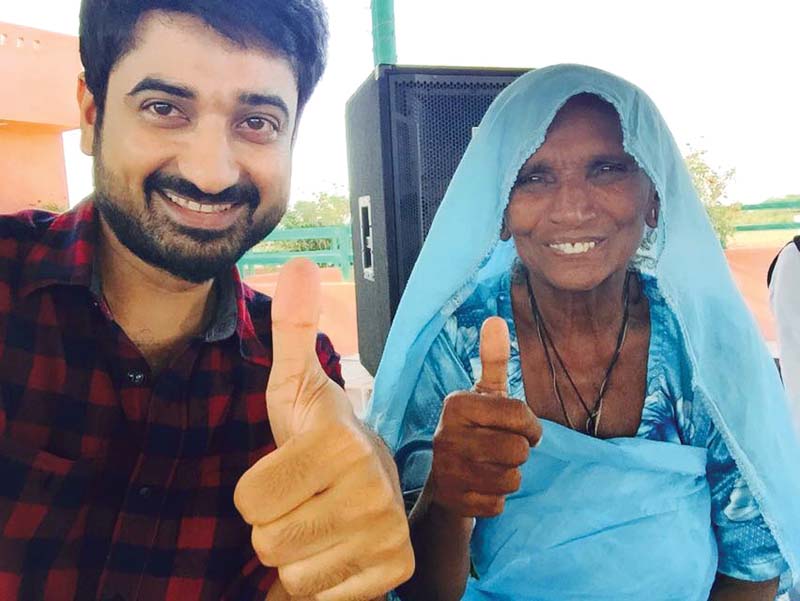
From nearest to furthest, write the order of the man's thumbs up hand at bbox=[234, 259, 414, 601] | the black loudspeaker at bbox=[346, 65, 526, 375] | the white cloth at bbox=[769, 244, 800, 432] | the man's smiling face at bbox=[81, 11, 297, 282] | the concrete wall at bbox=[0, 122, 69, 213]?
the man's thumbs up hand at bbox=[234, 259, 414, 601]
the man's smiling face at bbox=[81, 11, 297, 282]
the concrete wall at bbox=[0, 122, 69, 213]
the black loudspeaker at bbox=[346, 65, 526, 375]
the white cloth at bbox=[769, 244, 800, 432]

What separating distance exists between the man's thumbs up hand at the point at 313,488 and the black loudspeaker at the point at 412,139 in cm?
57

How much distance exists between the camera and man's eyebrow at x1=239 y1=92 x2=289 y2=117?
1.91 ft

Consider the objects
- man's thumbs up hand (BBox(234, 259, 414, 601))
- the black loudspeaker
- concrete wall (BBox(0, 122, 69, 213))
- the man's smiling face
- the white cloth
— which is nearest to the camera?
man's thumbs up hand (BBox(234, 259, 414, 601))

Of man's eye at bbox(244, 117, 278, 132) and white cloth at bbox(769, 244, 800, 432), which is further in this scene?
white cloth at bbox(769, 244, 800, 432)

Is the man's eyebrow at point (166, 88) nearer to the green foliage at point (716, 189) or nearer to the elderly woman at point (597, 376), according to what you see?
the elderly woman at point (597, 376)

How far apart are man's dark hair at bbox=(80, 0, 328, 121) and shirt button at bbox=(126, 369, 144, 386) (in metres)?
0.24

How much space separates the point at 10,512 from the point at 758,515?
77cm

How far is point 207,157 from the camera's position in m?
0.58

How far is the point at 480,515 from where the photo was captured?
2.12 ft

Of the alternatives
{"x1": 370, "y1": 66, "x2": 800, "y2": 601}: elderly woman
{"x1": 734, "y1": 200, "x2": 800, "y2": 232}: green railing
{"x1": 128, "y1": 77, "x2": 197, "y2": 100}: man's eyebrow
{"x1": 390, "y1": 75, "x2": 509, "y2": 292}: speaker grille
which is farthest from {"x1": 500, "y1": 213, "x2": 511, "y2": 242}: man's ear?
{"x1": 734, "y1": 200, "x2": 800, "y2": 232}: green railing

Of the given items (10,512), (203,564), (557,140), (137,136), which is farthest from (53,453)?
(557,140)

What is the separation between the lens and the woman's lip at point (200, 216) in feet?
1.96

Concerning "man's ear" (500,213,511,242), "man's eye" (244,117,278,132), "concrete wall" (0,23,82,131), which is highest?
"concrete wall" (0,23,82,131)

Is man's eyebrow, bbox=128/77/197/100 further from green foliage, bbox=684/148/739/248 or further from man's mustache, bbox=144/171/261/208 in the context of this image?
green foliage, bbox=684/148/739/248
